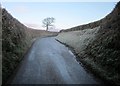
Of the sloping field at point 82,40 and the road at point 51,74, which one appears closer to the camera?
the road at point 51,74

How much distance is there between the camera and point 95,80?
459 inches

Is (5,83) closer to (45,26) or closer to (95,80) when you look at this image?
(95,80)

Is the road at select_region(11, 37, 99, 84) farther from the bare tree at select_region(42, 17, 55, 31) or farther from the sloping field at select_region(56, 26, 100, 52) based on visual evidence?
the bare tree at select_region(42, 17, 55, 31)

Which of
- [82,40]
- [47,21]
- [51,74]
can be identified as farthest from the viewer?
[47,21]

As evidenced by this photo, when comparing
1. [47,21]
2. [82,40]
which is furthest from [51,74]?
[47,21]

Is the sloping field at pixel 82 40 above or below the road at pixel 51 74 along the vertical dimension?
above

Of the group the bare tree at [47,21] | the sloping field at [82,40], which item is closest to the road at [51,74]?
the sloping field at [82,40]

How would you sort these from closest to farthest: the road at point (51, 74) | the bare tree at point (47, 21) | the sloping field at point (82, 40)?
1. the road at point (51, 74)
2. the sloping field at point (82, 40)
3. the bare tree at point (47, 21)

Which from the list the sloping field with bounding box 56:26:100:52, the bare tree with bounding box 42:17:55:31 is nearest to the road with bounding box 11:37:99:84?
the sloping field with bounding box 56:26:100:52

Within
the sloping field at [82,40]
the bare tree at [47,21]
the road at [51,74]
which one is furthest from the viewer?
the bare tree at [47,21]

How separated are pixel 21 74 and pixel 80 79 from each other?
392 centimetres

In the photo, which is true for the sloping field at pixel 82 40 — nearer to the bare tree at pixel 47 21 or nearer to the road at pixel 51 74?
the road at pixel 51 74

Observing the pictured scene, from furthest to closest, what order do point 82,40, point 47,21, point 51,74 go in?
1. point 47,21
2. point 82,40
3. point 51,74

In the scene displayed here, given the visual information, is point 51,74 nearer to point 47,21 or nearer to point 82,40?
point 82,40
